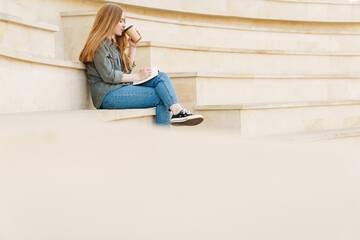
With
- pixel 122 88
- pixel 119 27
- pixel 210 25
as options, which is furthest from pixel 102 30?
pixel 210 25

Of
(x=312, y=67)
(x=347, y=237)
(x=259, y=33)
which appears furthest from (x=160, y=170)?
(x=259, y=33)

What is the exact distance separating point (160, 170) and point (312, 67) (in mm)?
6367

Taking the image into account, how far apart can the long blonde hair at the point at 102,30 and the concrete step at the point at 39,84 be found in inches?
4.8

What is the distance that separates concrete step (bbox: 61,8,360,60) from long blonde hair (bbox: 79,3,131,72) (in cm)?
103

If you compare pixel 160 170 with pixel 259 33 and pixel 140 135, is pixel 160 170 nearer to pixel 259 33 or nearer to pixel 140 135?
pixel 140 135

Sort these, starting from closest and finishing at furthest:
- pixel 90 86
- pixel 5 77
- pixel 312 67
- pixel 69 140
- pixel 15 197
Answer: pixel 15 197
pixel 69 140
pixel 5 77
pixel 90 86
pixel 312 67

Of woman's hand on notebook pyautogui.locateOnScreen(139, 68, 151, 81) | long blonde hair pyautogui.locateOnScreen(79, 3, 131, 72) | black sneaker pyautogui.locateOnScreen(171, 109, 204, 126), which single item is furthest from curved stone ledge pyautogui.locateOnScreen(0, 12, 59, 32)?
black sneaker pyautogui.locateOnScreen(171, 109, 204, 126)

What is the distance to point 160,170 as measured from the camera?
75 cm

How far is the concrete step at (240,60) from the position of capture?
17.8 feet

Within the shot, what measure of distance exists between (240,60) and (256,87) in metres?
0.75

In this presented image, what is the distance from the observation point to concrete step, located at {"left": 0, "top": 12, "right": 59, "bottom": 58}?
3549 millimetres

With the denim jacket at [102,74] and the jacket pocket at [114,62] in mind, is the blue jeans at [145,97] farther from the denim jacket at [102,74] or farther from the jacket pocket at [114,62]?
the jacket pocket at [114,62]

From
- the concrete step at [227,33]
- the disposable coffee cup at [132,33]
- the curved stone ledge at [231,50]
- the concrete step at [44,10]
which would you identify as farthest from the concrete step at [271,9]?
the disposable coffee cup at [132,33]

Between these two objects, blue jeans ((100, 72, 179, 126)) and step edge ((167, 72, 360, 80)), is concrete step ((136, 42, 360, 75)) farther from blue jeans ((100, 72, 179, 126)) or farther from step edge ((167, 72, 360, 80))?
blue jeans ((100, 72, 179, 126))
